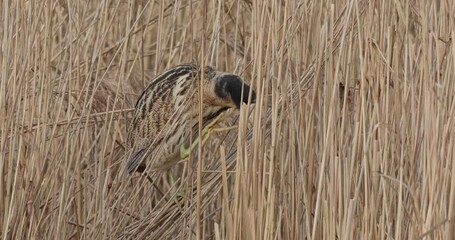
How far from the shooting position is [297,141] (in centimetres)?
272

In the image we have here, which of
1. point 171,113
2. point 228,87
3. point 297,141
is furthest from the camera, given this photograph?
point 171,113

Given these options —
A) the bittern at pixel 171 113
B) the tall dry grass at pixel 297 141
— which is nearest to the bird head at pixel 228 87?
the bittern at pixel 171 113

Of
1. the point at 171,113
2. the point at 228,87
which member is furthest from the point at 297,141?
the point at 171,113

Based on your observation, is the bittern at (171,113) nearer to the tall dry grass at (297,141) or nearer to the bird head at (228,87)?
the bird head at (228,87)

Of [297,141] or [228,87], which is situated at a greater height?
[228,87]

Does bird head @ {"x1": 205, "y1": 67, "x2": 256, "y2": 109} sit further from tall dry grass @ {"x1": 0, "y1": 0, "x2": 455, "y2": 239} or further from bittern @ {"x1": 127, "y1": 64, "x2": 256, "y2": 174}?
tall dry grass @ {"x1": 0, "y1": 0, "x2": 455, "y2": 239}

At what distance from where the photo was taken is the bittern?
132 inches

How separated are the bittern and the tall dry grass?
0.35 feet

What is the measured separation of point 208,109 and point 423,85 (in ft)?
3.57

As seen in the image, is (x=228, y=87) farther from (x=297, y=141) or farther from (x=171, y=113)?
(x=297, y=141)

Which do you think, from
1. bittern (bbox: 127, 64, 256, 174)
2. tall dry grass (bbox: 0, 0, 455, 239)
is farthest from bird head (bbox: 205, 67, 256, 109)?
tall dry grass (bbox: 0, 0, 455, 239)

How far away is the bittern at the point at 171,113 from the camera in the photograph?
3350 millimetres

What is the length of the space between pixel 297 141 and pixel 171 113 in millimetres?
845

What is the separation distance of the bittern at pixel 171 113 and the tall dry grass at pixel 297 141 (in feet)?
0.35
